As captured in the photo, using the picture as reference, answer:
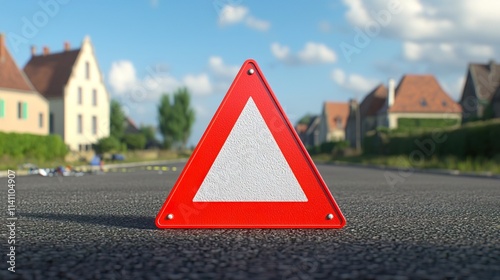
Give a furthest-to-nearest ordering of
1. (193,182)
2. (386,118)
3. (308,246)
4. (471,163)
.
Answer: (386,118) → (471,163) → (193,182) → (308,246)

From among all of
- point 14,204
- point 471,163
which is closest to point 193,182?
point 14,204

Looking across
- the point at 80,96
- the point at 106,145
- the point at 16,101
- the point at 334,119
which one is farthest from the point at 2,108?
the point at 334,119

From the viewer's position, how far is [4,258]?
3.99m

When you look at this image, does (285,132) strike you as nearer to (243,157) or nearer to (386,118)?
(243,157)

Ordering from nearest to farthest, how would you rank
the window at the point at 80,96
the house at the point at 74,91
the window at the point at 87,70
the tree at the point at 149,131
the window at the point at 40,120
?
the window at the point at 40,120 → the house at the point at 74,91 → the window at the point at 80,96 → the window at the point at 87,70 → the tree at the point at 149,131

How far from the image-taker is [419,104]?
225 ft

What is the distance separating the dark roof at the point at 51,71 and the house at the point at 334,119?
2228 inches

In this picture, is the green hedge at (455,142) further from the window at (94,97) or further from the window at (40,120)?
the window at (94,97)

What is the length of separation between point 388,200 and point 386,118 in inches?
2506

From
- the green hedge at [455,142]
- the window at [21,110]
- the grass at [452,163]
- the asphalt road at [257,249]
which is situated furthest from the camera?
the window at [21,110]

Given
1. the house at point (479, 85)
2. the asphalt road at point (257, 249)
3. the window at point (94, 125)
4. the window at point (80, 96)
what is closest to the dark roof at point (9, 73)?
the window at point (80, 96)

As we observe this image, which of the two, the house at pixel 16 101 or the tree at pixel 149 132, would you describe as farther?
the tree at pixel 149 132

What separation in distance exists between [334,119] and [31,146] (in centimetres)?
7442

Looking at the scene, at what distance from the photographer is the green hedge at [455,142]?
26.4 m
